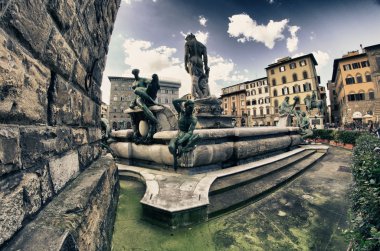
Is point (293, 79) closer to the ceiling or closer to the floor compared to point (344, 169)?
closer to the ceiling

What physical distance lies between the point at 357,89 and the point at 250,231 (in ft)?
139

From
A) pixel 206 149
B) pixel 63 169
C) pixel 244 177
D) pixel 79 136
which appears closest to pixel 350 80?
pixel 244 177

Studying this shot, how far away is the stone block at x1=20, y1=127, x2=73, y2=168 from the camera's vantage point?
983 mm

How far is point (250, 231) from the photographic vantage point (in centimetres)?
227

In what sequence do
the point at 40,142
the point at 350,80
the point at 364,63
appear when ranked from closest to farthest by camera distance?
the point at 40,142 → the point at 364,63 → the point at 350,80

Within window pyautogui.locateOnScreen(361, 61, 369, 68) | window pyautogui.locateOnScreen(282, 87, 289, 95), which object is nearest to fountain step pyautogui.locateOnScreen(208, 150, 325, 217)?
window pyautogui.locateOnScreen(361, 61, 369, 68)

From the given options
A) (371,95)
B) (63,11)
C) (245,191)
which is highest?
(371,95)

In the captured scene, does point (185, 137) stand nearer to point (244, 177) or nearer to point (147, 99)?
point (244, 177)

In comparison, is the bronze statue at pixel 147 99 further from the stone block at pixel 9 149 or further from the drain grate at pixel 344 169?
the drain grate at pixel 344 169

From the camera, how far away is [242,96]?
50.9 m

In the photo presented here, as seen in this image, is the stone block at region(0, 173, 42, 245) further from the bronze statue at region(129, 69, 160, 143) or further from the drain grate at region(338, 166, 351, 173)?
the drain grate at region(338, 166, 351, 173)

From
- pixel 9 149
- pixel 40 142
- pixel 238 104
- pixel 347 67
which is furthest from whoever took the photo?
pixel 238 104

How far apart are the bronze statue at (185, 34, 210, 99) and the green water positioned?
685cm

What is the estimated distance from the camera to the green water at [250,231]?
1993 millimetres
